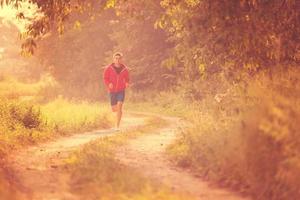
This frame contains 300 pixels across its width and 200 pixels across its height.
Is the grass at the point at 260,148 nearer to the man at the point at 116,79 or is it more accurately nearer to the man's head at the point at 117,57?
the man's head at the point at 117,57

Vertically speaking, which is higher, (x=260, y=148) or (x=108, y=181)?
(x=260, y=148)

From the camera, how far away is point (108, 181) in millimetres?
8078

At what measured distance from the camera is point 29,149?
12133mm

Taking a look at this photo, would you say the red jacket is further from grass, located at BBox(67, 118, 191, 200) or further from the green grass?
grass, located at BBox(67, 118, 191, 200)

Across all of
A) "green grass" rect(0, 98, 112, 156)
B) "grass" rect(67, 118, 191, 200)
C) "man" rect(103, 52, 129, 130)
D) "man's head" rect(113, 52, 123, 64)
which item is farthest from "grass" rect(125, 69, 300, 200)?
"man" rect(103, 52, 129, 130)

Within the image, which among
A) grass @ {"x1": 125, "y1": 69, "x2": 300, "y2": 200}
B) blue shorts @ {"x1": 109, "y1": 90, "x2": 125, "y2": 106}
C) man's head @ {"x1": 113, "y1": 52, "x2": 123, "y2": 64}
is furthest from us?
blue shorts @ {"x1": 109, "y1": 90, "x2": 125, "y2": 106}

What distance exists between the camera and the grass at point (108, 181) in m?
7.21

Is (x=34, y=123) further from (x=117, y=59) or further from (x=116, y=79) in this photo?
(x=117, y=59)

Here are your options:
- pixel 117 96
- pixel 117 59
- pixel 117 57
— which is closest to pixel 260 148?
pixel 117 57

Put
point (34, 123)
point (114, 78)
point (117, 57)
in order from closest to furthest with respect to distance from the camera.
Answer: point (34, 123) → point (117, 57) → point (114, 78)

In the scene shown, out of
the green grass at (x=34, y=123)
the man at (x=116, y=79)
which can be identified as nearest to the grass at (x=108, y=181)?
the green grass at (x=34, y=123)

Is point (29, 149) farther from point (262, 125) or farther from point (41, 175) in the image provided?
point (262, 125)

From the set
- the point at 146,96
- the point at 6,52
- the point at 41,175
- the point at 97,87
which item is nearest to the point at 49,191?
the point at 41,175

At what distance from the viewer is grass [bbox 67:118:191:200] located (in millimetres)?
7207
